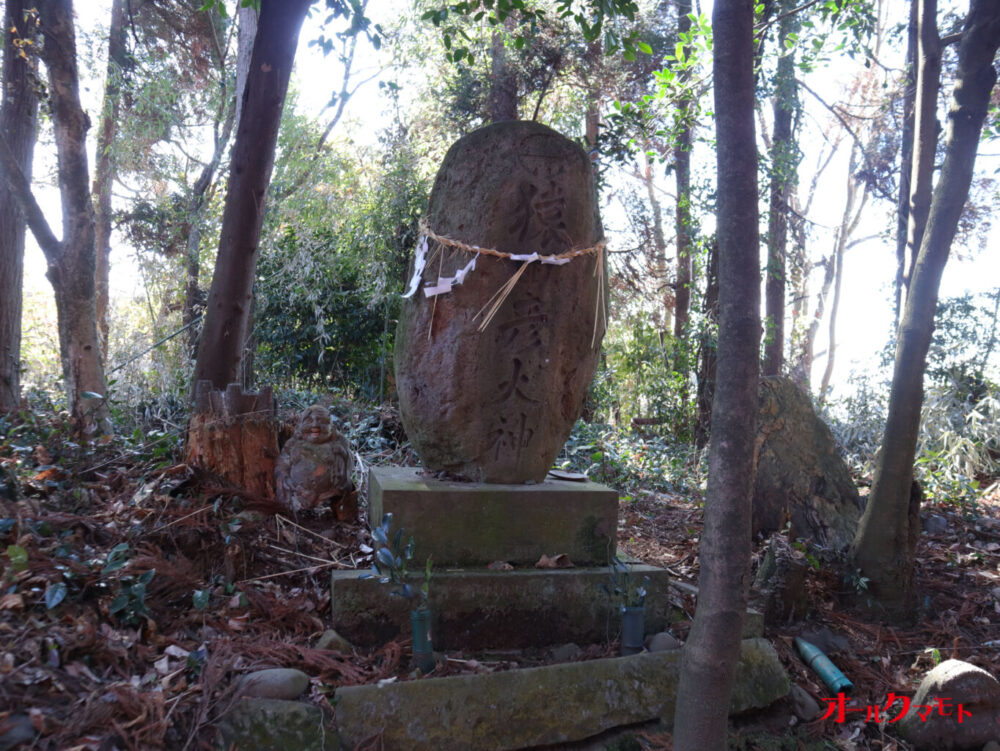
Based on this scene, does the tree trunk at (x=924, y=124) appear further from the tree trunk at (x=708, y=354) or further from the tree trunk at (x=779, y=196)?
the tree trunk at (x=708, y=354)

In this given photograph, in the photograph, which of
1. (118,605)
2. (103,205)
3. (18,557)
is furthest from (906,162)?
(103,205)

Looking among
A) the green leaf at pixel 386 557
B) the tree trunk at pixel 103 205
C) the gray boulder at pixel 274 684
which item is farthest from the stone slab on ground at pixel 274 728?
the tree trunk at pixel 103 205

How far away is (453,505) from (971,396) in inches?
300

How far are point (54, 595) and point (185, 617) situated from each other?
1.47ft

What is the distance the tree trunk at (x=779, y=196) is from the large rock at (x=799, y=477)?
3.90 metres

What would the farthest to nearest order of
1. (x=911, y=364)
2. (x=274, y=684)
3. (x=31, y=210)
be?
(x=31, y=210), (x=911, y=364), (x=274, y=684)

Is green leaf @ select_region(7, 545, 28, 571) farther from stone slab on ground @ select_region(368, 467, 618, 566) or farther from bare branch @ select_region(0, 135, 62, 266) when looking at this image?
bare branch @ select_region(0, 135, 62, 266)

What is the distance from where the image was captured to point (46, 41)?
4.80 meters

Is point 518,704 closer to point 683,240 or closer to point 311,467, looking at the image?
point 311,467

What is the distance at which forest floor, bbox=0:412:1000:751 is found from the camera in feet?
6.72

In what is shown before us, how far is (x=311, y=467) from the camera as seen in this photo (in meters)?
3.45

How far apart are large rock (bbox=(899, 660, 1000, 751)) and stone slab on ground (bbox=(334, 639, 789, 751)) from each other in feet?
1.89

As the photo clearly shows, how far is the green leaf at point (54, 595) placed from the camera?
7.35ft

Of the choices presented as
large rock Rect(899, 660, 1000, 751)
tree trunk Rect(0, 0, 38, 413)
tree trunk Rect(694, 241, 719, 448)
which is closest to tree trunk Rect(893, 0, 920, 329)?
tree trunk Rect(694, 241, 719, 448)
